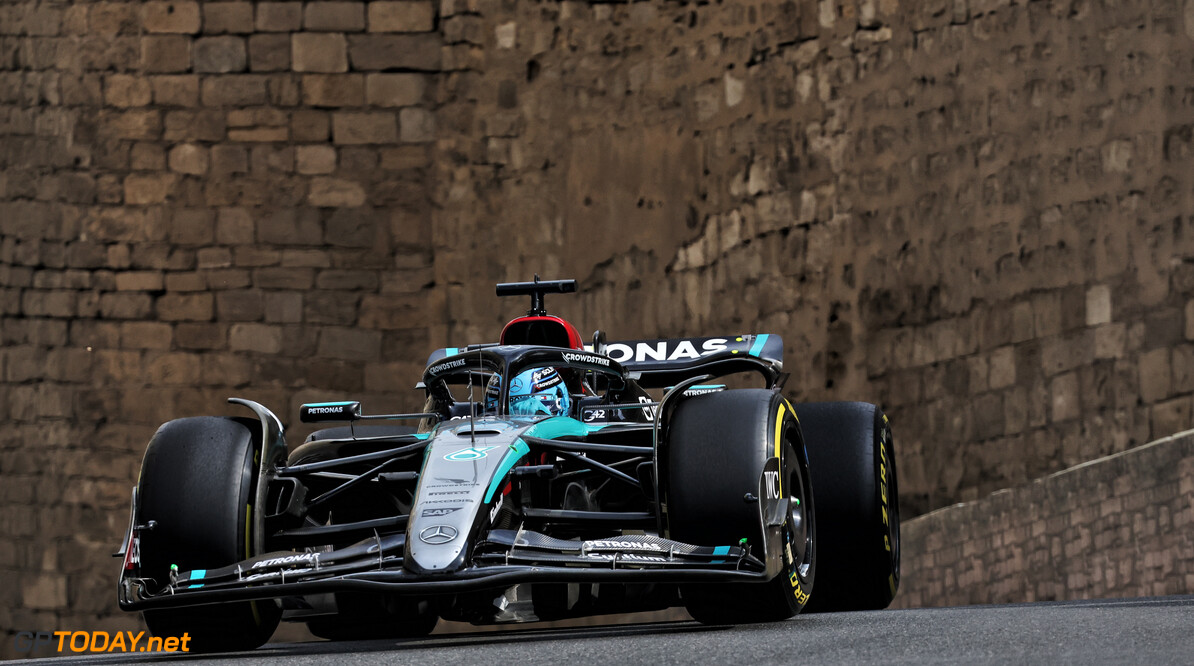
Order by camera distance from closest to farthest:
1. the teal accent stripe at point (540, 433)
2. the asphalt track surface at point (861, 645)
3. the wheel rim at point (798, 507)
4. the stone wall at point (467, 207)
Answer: the asphalt track surface at point (861, 645), the teal accent stripe at point (540, 433), the wheel rim at point (798, 507), the stone wall at point (467, 207)

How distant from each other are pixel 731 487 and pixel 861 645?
0.94 metres

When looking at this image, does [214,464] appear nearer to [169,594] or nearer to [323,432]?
[169,594]

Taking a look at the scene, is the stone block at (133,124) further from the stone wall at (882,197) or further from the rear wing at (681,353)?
the rear wing at (681,353)

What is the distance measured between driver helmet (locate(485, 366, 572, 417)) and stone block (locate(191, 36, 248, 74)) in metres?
10.6

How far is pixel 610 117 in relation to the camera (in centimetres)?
1622

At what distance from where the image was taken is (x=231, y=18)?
56.9 feet

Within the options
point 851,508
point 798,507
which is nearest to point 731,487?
point 798,507

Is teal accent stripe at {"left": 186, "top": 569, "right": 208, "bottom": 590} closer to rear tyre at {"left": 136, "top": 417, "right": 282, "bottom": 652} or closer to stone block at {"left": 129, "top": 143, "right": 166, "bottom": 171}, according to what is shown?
rear tyre at {"left": 136, "top": 417, "right": 282, "bottom": 652}

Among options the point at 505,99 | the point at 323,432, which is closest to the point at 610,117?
the point at 505,99

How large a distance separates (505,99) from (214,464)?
11117mm

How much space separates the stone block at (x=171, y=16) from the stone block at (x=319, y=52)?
3.30 feet

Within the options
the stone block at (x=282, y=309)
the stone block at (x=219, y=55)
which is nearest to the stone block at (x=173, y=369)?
the stone block at (x=282, y=309)

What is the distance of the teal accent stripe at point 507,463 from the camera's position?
237 inches

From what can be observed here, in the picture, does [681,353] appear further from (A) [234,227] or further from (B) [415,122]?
(A) [234,227]
